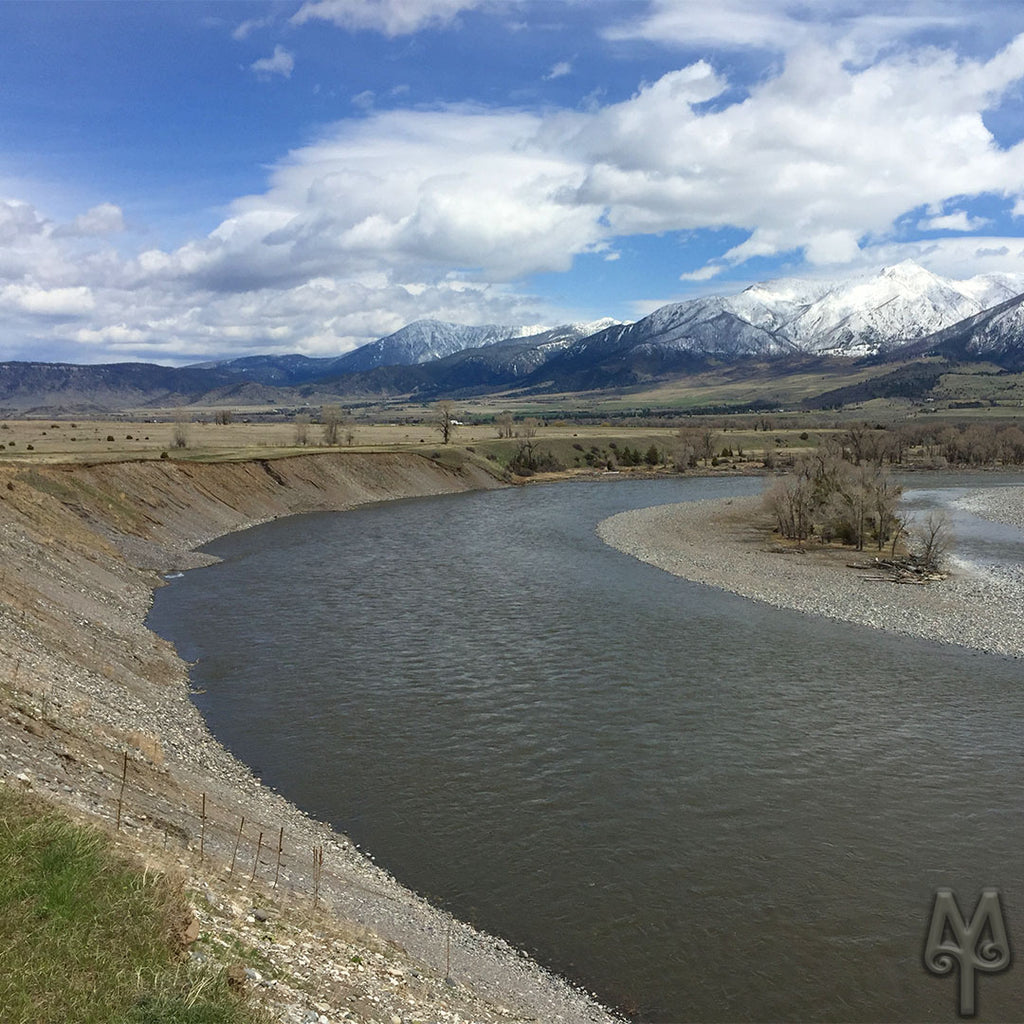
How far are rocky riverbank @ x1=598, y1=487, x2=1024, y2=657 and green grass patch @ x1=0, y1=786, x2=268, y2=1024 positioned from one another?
130ft

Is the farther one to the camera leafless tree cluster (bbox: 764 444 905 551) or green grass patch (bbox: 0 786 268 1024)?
leafless tree cluster (bbox: 764 444 905 551)

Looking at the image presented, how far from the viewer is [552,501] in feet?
362

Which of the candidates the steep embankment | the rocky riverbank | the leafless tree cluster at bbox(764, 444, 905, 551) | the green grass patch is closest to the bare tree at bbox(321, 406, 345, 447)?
the rocky riverbank

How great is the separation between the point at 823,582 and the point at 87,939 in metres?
52.3

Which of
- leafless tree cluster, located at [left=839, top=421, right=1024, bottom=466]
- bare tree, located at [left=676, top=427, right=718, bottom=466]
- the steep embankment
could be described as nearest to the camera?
the steep embankment

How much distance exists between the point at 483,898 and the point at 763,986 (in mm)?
6796

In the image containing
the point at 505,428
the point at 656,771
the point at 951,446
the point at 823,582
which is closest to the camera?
the point at 656,771

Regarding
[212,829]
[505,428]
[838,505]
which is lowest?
[212,829]

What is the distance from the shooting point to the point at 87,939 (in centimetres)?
1178

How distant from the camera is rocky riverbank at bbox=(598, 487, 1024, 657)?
44.3 m

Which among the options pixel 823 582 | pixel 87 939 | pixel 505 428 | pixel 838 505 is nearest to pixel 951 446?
pixel 505 428

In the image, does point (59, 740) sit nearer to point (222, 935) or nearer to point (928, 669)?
point (222, 935)

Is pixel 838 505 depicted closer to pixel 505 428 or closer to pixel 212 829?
pixel 212 829

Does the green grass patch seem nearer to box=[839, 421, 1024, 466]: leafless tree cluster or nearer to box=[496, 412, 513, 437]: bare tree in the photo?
box=[839, 421, 1024, 466]: leafless tree cluster
